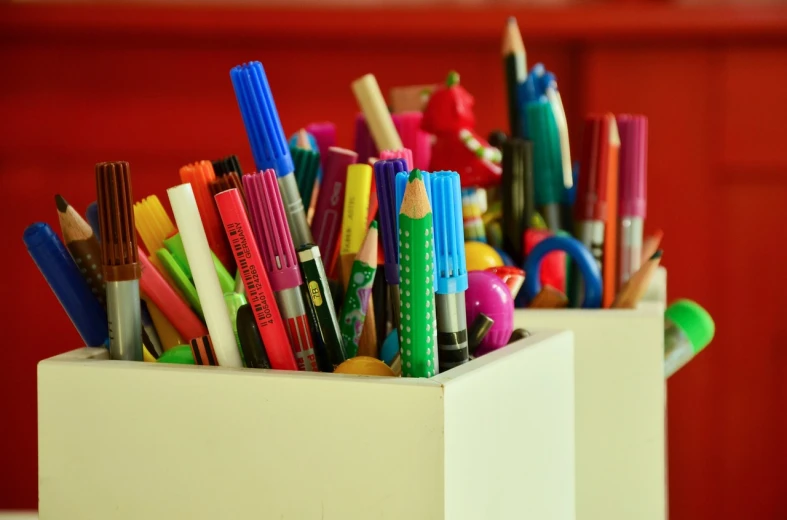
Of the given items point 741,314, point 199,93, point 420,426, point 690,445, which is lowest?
point 690,445

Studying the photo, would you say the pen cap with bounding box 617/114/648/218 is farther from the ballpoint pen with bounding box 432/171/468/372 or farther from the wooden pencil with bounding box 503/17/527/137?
the ballpoint pen with bounding box 432/171/468/372

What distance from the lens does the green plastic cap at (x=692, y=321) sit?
435 millimetres

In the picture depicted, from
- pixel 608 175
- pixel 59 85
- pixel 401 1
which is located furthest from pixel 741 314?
pixel 59 85

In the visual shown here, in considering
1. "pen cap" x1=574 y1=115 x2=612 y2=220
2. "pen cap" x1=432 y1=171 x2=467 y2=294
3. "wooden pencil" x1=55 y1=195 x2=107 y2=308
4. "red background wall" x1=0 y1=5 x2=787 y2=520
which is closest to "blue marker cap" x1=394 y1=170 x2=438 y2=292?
"pen cap" x1=432 y1=171 x2=467 y2=294

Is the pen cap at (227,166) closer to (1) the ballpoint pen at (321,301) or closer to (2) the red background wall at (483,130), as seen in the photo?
(1) the ballpoint pen at (321,301)

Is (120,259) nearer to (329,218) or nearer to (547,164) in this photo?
(329,218)

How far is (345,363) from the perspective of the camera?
0.28 metres

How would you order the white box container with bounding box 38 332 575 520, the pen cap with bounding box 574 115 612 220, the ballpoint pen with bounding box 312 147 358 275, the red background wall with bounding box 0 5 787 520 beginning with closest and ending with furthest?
the white box container with bounding box 38 332 575 520, the ballpoint pen with bounding box 312 147 358 275, the pen cap with bounding box 574 115 612 220, the red background wall with bounding box 0 5 787 520

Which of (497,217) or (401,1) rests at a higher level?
(401,1)

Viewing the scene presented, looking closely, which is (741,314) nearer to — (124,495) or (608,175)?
(608,175)

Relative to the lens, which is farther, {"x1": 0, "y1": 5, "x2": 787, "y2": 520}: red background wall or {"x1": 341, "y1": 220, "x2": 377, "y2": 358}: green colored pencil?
{"x1": 0, "y1": 5, "x2": 787, "y2": 520}: red background wall

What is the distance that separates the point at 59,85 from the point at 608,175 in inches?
27.7

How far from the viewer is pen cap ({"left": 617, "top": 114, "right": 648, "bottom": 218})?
48cm

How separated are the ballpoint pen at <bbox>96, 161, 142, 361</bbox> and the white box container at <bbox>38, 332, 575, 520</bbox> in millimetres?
11
